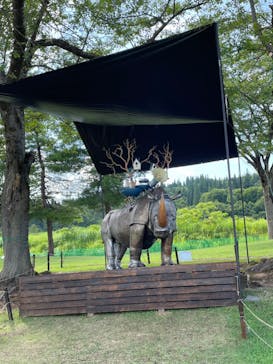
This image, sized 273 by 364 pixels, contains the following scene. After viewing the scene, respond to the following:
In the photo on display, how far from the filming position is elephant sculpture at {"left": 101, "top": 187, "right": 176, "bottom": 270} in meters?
4.44

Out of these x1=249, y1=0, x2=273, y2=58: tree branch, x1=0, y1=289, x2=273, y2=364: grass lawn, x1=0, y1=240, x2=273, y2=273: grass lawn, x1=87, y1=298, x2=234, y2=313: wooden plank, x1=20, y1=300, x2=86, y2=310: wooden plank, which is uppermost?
x1=249, y1=0, x2=273, y2=58: tree branch

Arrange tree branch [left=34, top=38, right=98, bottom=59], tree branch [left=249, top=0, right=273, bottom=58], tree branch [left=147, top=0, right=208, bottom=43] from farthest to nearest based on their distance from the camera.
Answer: tree branch [left=147, top=0, right=208, bottom=43]
tree branch [left=34, top=38, right=98, bottom=59]
tree branch [left=249, top=0, right=273, bottom=58]

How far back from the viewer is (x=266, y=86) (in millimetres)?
8648

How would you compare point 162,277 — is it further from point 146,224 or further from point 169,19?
point 169,19

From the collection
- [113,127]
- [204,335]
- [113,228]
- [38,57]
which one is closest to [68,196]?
[38,57]

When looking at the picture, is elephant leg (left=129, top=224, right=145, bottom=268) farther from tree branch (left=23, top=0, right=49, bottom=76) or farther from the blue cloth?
tree branch (left=23, top=0, right=49, bottom=76)

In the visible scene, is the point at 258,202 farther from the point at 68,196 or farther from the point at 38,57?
the point at 38,57

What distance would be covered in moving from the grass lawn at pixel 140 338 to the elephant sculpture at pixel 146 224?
0.79 metres

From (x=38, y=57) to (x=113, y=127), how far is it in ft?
8.30

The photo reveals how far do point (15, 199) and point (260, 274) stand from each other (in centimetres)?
416

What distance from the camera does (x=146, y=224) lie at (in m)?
4.58

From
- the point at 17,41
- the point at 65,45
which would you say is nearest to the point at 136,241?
the point at 17,41

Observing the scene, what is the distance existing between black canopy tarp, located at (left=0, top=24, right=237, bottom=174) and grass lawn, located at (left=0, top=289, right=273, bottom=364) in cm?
186

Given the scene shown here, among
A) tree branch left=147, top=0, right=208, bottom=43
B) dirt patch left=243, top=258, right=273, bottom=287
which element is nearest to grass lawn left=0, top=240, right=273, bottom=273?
dirt patch left=243, top=258, right=273, bottom=287
